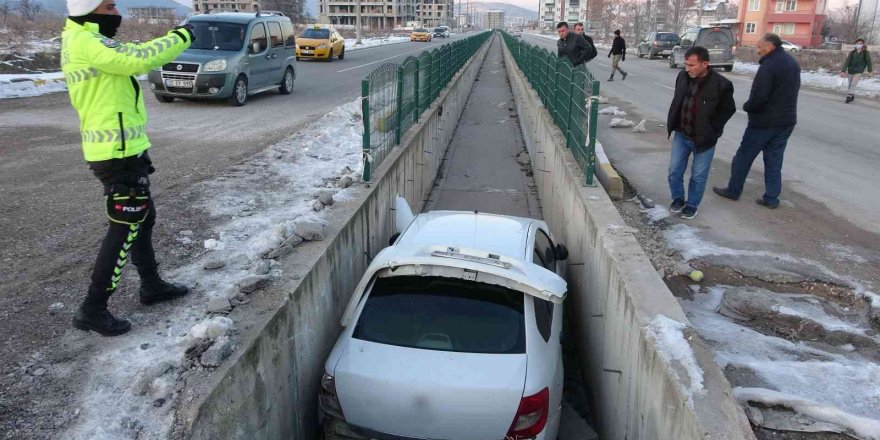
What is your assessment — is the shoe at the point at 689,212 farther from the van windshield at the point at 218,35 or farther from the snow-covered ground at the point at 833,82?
the snow-covered ground at the point at 833,82

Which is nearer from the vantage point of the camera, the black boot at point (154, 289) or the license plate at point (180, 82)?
the black boot at point (154, 289)

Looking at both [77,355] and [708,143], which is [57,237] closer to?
[77,355]

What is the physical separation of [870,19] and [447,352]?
79.9 meters

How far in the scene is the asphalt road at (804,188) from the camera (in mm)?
5973

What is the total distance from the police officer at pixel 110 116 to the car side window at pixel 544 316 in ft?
7.67

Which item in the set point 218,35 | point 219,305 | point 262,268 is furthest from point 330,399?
point 218,35

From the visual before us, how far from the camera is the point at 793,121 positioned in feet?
22.6

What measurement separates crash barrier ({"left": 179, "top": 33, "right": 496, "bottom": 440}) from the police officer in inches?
31.6

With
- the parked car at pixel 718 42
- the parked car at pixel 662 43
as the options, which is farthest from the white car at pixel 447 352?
the parked car at pixel 662 43

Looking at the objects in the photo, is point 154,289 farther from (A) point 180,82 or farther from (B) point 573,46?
(B) point 573,46

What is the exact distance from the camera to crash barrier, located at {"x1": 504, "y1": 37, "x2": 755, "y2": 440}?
115 inches

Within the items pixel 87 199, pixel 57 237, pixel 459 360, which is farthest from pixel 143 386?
pixel 87 199

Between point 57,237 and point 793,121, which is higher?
point 793,121

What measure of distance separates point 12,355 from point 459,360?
237 cm
